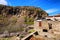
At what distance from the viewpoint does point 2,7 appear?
8906 cm

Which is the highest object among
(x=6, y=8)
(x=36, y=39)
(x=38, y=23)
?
(x=6, y=8)

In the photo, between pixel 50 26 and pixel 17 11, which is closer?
pixel 50 26

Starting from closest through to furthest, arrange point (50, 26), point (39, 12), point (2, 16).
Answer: point (50, 26), point (39, 12), point (2, 16)

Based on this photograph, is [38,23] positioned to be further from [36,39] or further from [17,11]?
[17,11]

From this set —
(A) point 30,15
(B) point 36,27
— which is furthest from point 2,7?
(B) point 36,27

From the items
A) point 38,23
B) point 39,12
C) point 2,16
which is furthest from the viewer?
point 2,16

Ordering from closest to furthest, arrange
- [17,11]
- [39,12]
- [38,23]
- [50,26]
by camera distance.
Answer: [50,26] < [38,23] < [39,12] < [17,11]

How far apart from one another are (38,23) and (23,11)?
7171 centimetres

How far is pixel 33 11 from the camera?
8188cm

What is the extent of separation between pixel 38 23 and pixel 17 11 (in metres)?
75.6

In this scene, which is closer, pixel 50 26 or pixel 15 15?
pixel 50 26

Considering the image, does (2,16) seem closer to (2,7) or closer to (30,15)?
(2,7)

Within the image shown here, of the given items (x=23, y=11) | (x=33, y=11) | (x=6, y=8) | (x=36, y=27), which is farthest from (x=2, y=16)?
(x=36, y=27)

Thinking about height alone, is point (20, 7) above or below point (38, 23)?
above
